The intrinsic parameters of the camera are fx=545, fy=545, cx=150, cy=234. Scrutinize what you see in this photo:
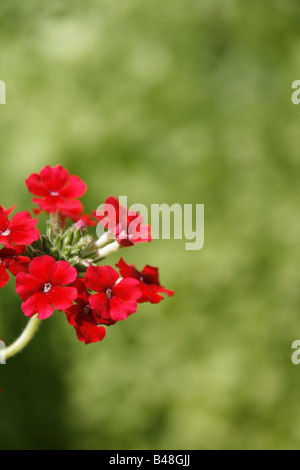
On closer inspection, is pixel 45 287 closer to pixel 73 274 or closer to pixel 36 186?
pixel 73 274

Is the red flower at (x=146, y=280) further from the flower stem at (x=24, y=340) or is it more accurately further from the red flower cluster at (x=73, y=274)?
the flower stem at (x=24, y=340)

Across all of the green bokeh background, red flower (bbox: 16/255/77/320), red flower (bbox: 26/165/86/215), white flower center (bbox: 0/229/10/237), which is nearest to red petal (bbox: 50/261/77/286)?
red flower (bbox: 16/255/77/320)

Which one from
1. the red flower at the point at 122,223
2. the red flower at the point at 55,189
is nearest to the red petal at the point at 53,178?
the red flower at the point at 55,189

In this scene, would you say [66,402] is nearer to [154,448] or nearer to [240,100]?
[154,448]

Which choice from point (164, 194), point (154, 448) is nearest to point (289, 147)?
point (164, 194)

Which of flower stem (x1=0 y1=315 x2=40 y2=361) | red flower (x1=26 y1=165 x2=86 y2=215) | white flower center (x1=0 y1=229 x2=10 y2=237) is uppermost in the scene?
red flower (x1=26 y1=165 x2=86 y2=215)

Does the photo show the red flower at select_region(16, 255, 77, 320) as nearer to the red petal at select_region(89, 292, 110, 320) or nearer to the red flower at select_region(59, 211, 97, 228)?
the red petal at select_region(89, 292, 110, 320)
